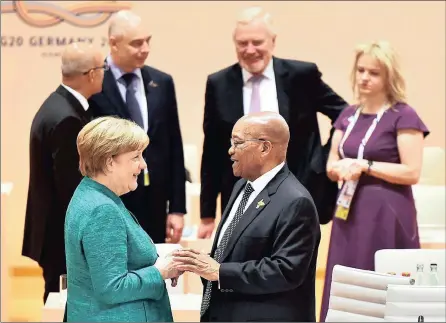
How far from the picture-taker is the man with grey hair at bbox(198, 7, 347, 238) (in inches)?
192

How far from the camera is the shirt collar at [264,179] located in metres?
3.28

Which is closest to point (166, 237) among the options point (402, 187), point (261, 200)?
point (402, 187)

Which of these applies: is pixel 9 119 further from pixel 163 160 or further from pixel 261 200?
pixel 261 200

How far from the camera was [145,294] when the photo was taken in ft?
9.78

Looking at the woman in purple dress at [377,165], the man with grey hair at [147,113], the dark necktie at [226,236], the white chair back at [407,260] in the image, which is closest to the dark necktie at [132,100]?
the man with grey hair at [147,113]

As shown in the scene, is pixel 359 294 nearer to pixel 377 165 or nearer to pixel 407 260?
pixel 407 260

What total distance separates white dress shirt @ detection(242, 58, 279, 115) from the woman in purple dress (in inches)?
18.8

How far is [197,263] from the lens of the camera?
315cm

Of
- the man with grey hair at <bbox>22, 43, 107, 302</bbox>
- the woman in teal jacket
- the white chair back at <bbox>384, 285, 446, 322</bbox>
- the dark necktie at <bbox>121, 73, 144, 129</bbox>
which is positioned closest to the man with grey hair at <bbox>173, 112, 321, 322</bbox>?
the woman in teal jacket

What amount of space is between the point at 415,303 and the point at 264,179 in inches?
30.5

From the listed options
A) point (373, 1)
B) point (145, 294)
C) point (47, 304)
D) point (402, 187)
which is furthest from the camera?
point (373, 1)

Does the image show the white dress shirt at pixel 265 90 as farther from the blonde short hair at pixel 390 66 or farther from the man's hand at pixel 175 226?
the man's hand at pixel 175 226

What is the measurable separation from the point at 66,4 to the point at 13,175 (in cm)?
163

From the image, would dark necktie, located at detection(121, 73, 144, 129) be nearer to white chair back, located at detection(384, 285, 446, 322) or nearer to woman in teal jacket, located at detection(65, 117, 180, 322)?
woman in teal jacket, located at detection(65, 117, 180, 322)
